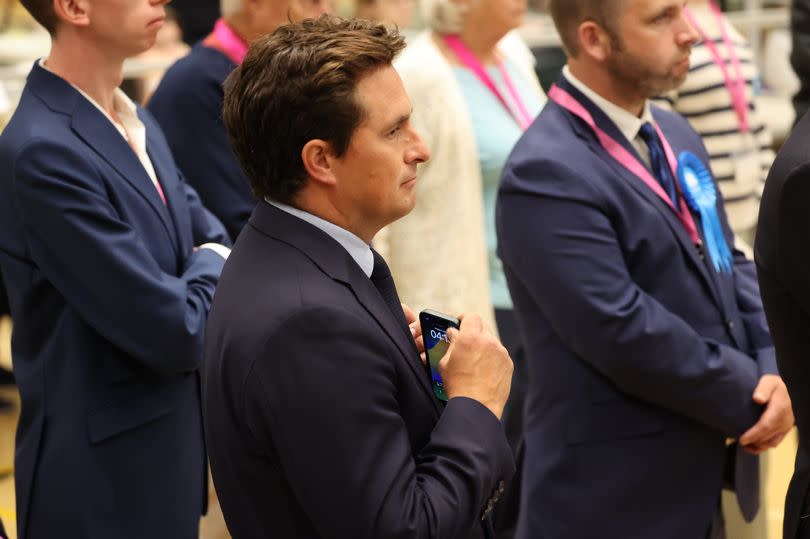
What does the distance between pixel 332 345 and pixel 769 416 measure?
4.40ft


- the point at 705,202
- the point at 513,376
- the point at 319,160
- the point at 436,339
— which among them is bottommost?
the point at 513,376

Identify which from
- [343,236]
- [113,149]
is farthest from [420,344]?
[113,149]

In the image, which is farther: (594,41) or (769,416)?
(594,41)

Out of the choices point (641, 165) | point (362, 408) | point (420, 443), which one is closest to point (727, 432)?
point (641, 165)

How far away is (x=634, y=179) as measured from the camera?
2.58m

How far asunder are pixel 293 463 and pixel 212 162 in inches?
65.6

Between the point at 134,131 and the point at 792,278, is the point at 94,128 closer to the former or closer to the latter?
the point at 134,131

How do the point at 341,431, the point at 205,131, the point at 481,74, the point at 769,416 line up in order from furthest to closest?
the point at 481,74, the point at 205,131, the point at 769,416, the point at 341,431

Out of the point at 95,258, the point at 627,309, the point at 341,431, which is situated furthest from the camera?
the point at 627,309

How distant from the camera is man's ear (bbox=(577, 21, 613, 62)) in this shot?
8.82 ft

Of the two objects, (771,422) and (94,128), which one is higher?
(94,128)

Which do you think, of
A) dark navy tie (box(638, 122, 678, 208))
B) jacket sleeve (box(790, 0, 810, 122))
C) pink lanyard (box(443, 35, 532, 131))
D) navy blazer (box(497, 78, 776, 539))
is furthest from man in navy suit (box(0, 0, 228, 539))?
jacket sleeve (box(790, 0, 810, 122))

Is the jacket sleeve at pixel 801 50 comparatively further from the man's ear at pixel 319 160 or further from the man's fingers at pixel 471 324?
the man's ear at pixel 319 160

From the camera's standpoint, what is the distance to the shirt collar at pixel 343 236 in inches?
68.7
